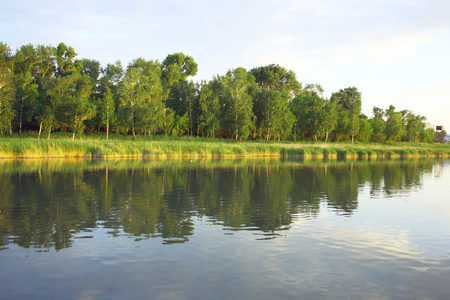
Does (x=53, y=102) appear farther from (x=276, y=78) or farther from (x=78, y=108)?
(x=276, y=78)

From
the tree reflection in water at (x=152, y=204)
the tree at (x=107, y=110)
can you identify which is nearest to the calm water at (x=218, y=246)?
the tree reflection in water at (x=152, y=204)

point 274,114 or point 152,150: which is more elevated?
point 274,114

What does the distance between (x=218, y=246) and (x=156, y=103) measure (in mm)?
57681

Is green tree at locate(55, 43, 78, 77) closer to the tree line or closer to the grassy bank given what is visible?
the tree line

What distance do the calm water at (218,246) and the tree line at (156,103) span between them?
46454mm

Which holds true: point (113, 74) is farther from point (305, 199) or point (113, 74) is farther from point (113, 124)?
point (305, 199)

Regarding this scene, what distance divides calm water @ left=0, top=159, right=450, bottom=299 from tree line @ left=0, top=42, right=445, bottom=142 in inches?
1829

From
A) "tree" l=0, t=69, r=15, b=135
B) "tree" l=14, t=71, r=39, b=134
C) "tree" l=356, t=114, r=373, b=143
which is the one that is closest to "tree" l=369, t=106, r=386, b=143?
"tree" l=356, t=114, r=373, b=143

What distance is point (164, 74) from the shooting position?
8519 cm

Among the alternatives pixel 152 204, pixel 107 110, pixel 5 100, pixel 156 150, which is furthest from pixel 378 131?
pixel 152 204

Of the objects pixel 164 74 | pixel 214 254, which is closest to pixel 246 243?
pixel 214 254

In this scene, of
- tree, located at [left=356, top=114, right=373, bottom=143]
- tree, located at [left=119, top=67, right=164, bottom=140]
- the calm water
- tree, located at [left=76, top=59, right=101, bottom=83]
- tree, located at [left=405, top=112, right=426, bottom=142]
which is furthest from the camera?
tree, located at [left=405, top=112, right=426, bottom=142]

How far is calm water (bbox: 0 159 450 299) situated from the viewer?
5.62 meters

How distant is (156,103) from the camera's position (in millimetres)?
63344
